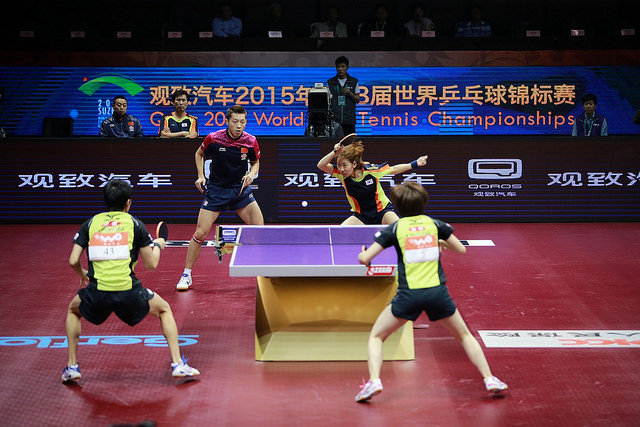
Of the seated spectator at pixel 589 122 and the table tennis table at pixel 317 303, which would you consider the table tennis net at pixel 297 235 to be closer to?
the table tennis table at pixel 317 303

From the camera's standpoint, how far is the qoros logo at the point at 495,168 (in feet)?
40.5

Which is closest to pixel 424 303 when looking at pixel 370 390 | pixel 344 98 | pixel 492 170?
pixel 370 390

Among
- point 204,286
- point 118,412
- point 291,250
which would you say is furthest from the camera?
point 204,286

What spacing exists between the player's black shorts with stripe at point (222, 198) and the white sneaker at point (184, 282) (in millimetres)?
798

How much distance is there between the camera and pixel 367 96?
54.2ft

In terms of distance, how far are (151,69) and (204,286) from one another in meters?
8.74

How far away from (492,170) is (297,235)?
19.5 feet

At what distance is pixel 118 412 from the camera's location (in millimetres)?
5355

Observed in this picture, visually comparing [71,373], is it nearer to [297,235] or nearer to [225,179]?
[297,235]

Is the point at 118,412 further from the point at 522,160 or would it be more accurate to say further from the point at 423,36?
the point at 423,36

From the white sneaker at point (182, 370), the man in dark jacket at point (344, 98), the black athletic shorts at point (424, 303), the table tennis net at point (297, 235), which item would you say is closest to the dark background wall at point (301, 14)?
the man in dark jacket at point (344, 98)

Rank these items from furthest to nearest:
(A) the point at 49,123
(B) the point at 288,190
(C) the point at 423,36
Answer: (C) the point at 423,36
(A) the point at 49,123
(B) the point at 288,190

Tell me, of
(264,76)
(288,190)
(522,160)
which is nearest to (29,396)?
(288,190)

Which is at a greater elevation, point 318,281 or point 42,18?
point 42,18
